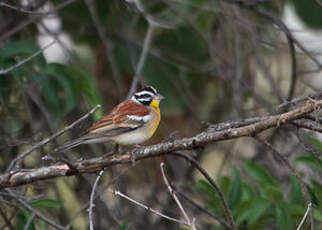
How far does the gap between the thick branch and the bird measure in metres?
0.84

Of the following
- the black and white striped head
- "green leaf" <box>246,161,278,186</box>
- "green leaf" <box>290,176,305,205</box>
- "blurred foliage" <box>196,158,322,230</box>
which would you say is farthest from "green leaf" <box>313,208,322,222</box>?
the black and white striped head

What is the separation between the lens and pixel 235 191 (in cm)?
524

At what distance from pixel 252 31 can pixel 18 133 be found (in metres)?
3.14

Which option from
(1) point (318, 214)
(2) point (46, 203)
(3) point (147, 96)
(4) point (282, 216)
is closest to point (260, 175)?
(4) point (282, 216)

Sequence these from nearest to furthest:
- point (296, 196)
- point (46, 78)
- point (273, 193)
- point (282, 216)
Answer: point (282, 216)
point (273, 193)
point (296, 196)
point (46, 78)

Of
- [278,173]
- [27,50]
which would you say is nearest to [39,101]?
[27,50]

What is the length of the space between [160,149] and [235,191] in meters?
1.70

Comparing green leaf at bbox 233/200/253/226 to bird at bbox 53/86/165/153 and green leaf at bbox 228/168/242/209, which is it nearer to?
green leaf at bbox 228/168/242/209

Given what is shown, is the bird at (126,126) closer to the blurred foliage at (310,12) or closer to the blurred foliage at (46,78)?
the blurred foliage at (46,78)

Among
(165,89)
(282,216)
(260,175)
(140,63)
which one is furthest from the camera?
(165,89)

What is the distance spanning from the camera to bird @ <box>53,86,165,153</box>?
5.15 m

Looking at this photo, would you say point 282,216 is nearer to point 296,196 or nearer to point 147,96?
point 296,196

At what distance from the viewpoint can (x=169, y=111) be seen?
8492 mm

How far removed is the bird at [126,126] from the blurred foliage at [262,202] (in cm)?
83
